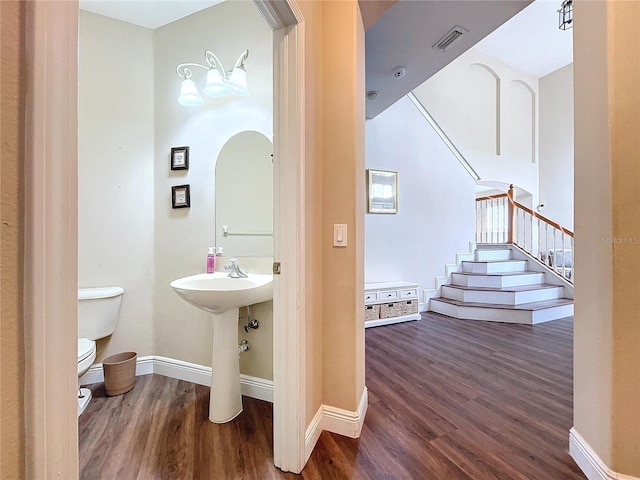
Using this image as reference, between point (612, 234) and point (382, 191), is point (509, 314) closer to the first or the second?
point (382, 191)

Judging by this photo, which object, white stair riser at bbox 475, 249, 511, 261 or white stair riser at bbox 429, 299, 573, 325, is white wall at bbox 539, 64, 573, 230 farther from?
white stair riser at bbox 429, 299, 573, 325

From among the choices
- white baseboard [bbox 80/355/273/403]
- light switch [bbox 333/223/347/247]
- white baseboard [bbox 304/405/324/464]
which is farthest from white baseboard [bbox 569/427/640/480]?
white baseboard [bbox 80/355/273/403]

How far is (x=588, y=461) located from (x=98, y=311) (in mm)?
2702

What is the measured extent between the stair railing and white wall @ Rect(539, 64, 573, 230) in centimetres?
143

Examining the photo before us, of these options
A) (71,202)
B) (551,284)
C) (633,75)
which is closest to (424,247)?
(551,284)

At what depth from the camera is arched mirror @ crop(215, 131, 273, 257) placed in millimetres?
1884

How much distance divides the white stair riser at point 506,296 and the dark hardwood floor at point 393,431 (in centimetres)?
141

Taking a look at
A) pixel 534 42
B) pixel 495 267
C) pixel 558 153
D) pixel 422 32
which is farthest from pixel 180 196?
pixel 558 153

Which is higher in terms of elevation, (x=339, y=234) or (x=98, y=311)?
(x=339, y=234)

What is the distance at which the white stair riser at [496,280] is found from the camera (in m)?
3.87

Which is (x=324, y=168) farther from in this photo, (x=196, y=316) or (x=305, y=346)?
(x=196, y=316)

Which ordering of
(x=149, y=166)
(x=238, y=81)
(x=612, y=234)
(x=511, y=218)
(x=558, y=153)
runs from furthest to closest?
(x=558, y=153)
(x=511, y=218)
(x=149, y=166)
(x=238, y=81)
(x=612, y=234)

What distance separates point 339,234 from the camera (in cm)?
145

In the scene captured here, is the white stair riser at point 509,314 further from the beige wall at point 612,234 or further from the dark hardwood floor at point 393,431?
the beige wall at point 612,234
